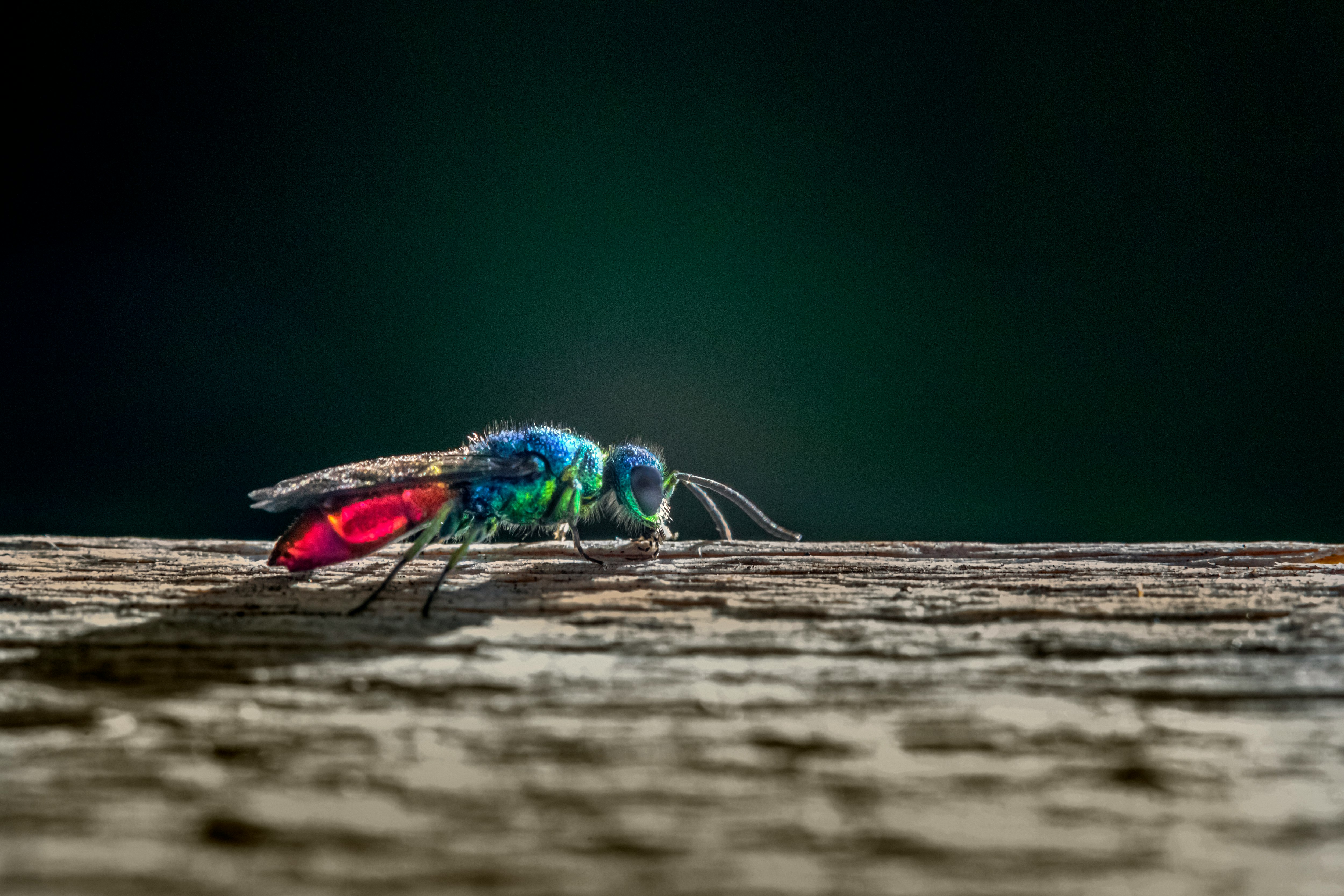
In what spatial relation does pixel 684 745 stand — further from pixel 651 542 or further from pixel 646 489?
pixel 646 489

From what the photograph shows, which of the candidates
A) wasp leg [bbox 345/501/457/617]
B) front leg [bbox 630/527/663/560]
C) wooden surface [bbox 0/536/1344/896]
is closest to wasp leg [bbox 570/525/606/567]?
front leg [bbox 630/527/663/560]

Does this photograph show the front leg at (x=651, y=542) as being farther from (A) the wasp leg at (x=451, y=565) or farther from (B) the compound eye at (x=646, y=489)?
(A) the wasp leg at (x=451, y=565)

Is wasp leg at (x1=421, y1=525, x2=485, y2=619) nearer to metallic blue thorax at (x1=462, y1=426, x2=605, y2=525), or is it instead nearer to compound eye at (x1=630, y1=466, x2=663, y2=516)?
metallic blue thorax at (x1=462, y1=426, x2=605, y2=525)

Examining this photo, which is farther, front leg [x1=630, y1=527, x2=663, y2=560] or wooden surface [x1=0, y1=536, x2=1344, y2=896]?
front leg [x1=630, y1=527, x2=663, y2=560]

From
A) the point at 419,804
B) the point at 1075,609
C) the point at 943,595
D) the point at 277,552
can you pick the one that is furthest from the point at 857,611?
the point at 277,552

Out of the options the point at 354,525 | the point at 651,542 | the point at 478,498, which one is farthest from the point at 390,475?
the point at 651,542

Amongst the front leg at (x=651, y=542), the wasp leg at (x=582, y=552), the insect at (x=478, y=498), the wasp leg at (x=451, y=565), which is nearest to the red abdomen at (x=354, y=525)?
the insect at (x=478, y=498)
